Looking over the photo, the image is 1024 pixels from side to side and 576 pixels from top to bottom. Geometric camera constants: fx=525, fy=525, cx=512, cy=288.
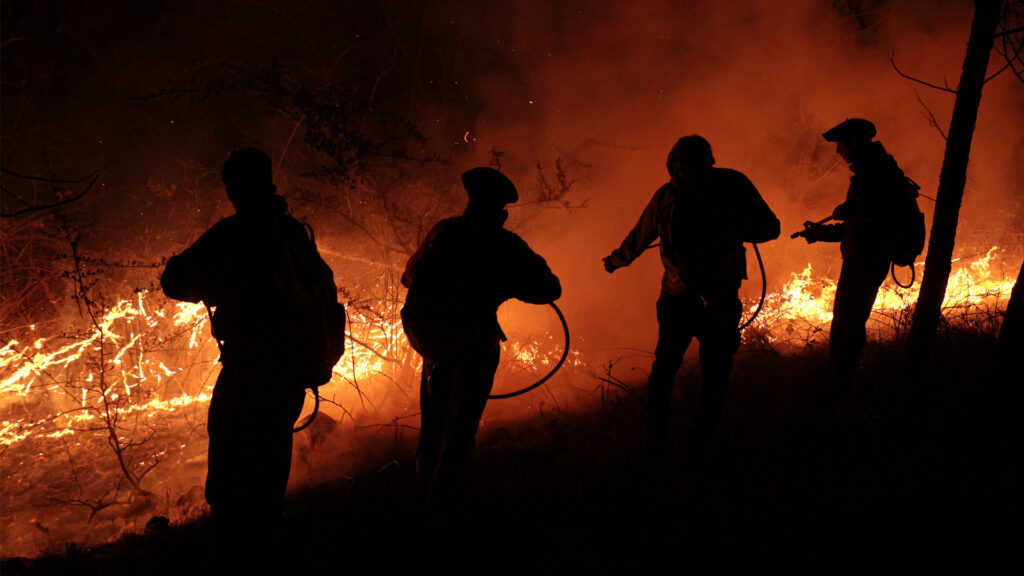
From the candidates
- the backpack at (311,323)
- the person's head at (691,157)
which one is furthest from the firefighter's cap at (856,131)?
the backpack at (311,323)

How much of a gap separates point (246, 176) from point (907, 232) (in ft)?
14.3

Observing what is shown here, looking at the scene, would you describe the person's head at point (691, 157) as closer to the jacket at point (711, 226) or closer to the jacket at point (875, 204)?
the jacket at point (711, 226)

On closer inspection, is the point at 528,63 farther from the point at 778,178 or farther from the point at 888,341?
the point at 888,341

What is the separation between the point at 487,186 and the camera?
2605mm

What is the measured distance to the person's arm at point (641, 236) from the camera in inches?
129

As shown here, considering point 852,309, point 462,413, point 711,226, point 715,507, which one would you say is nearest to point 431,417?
point 462,413

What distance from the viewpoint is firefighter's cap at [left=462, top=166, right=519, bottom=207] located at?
8.54 feet

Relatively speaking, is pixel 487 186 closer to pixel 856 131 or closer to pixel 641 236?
pixel 641 236

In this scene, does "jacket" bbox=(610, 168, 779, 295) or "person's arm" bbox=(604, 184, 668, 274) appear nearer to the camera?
"jacket" bbox=(610, 168, 779, 295)

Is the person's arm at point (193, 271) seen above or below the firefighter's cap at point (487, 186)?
below

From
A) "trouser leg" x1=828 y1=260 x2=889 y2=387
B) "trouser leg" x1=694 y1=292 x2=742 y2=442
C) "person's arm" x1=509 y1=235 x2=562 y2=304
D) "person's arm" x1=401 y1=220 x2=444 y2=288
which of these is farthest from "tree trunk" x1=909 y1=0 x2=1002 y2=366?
"person's arm" x1=401 y1=220 x2=444 y2=288

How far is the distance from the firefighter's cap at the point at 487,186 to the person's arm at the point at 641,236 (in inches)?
39.8

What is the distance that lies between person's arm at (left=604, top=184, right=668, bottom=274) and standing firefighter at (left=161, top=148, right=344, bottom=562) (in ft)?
6.12

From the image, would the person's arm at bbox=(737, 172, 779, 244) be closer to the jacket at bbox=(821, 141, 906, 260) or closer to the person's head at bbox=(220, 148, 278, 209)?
the jacket at bbox=(821, 141, 906, 260)
